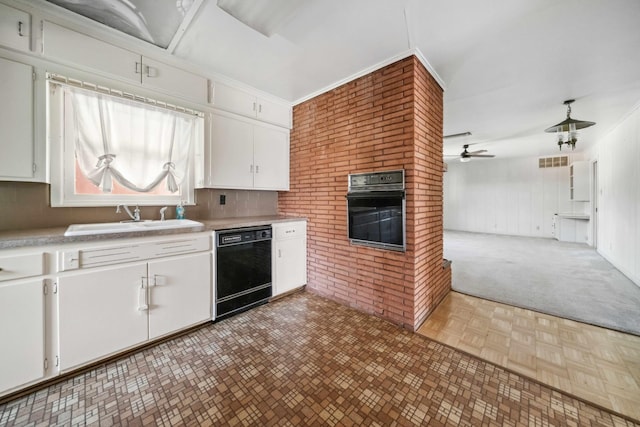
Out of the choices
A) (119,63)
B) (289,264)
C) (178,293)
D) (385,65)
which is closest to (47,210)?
(178,293)

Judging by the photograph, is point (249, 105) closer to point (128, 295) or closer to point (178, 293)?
point (178, 293)

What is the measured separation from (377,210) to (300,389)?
1.68 meters

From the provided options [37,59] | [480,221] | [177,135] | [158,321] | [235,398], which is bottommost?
[235,398]

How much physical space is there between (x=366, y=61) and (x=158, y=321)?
306 cm

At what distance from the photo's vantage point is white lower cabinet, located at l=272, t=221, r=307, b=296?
2.95 meters

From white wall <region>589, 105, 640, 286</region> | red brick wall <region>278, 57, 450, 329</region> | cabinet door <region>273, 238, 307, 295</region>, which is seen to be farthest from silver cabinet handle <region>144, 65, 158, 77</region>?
white wall <region>589, 105, 640, 286</region>

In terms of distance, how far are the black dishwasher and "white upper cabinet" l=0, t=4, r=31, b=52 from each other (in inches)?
74.8

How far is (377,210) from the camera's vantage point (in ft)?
8.25

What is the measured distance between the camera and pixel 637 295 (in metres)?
3.11

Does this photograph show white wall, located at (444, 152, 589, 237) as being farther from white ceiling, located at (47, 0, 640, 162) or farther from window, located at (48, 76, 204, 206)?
window, located at (48, 76, 204, 206)

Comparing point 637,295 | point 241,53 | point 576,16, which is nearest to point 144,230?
point 241,53

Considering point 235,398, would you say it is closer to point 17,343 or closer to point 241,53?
point 17,343

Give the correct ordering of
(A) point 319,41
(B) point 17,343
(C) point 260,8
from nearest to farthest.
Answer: (B) point 17,343 → (C) point 260,8 → (A) point 319,41

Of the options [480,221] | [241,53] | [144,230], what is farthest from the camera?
[480,221]
